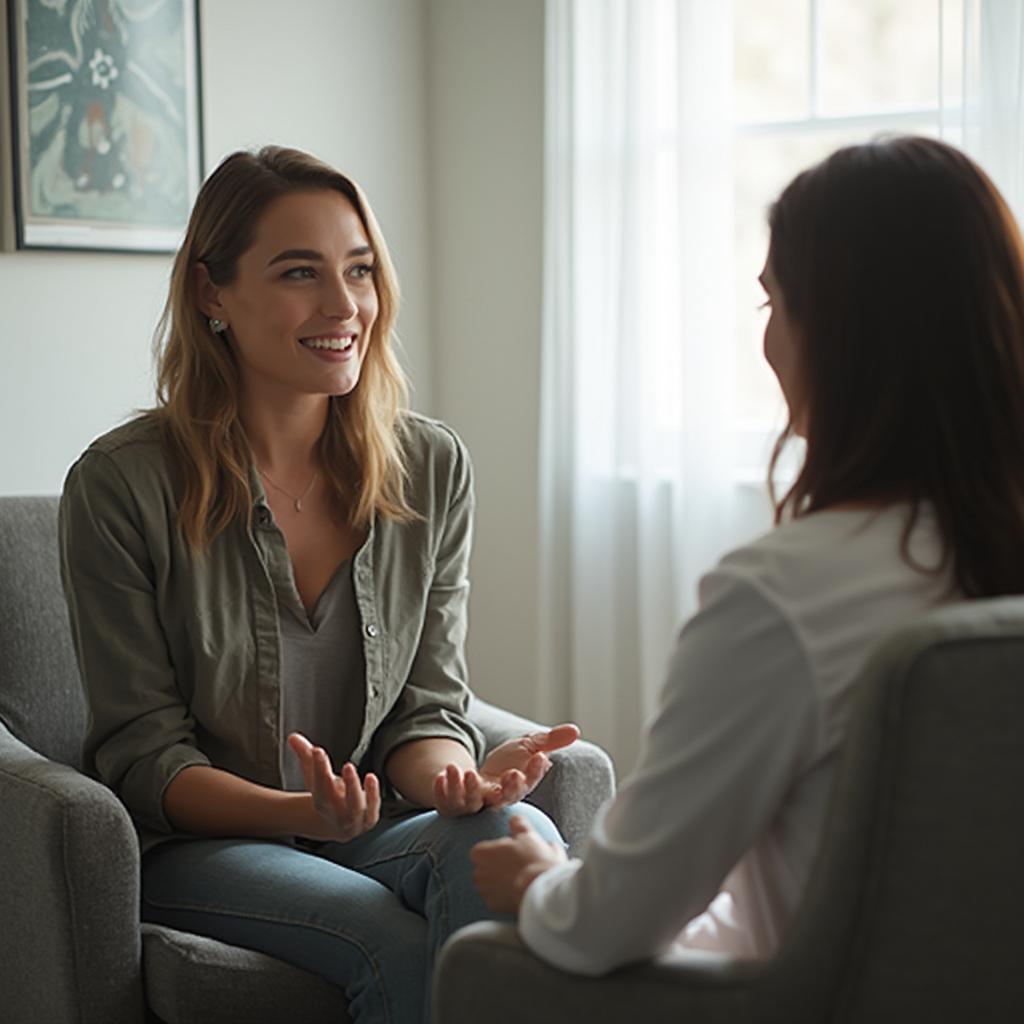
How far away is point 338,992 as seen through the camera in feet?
6.04

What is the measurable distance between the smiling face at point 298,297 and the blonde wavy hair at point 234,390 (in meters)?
0.02

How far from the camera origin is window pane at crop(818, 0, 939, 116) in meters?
3.13

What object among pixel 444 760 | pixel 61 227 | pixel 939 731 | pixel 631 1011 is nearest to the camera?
pixel 939 731

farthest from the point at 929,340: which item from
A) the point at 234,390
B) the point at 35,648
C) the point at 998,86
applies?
the point at 998,86

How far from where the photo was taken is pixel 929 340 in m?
1.18

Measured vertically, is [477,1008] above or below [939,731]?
below

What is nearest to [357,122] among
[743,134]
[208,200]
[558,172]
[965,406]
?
[558,172]

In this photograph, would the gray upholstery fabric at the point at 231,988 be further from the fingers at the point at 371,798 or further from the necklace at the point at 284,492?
the necklace at the point at 284,492

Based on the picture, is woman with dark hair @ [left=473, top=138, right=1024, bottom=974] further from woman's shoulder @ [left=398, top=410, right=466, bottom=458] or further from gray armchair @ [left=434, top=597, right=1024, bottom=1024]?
woman's shoulder @ [left=398, top=410, right=466, bottom=458]

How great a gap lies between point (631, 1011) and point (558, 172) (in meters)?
2.56

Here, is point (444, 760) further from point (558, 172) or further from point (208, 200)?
point (558, 172)

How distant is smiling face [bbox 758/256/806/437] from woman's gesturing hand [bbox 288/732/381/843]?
683 millimetres

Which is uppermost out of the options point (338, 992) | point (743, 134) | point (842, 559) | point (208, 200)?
point (743, 134)

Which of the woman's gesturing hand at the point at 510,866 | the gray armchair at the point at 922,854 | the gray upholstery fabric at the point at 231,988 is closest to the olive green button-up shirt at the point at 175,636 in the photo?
the gray upholstery fabric at the point at 231,988
